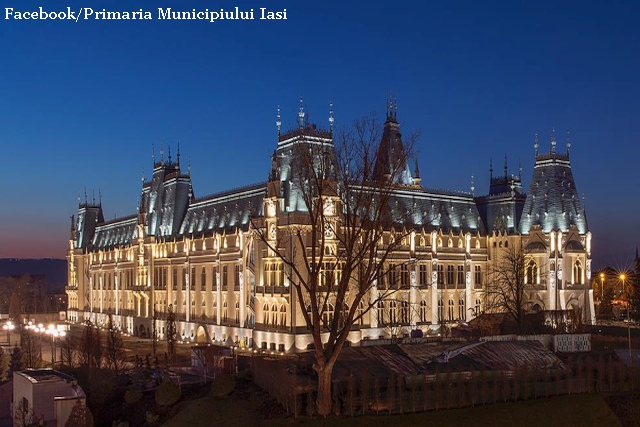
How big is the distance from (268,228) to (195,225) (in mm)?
24093

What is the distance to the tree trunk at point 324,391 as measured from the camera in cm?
3684

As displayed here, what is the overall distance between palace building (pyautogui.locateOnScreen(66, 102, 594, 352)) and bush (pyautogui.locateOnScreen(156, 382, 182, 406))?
27.2m

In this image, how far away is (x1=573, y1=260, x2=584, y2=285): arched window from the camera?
8694 cm

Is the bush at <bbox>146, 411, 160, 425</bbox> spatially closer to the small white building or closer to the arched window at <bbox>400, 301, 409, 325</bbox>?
the small white building

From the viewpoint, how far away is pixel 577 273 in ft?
286

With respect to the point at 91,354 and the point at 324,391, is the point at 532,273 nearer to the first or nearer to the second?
the point at 91,354

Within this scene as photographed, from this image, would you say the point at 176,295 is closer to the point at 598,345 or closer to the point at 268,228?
the point at 268,228

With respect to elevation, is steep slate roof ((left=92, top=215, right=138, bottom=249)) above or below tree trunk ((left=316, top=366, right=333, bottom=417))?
above

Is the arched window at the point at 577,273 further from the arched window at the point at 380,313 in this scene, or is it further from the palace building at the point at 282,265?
the arched window at the point at 380,313

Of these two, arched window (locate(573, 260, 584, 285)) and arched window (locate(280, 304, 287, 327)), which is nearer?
arched window (locate(280, 304, 287, 327))

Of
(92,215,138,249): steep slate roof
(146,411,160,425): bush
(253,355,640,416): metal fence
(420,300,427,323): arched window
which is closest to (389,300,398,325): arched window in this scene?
(420,300,427,323): arched window

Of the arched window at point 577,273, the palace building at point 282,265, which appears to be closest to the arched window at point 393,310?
the palace building at point 282,265

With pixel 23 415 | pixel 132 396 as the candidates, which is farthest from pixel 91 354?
pixel 132 396

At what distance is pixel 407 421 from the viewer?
36438 millimetres
